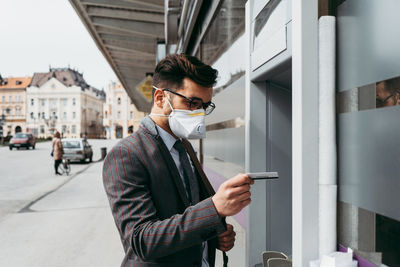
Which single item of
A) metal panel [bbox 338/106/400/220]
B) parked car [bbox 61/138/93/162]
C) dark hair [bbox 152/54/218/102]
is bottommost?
parked car [bbox 61/138/93/162]

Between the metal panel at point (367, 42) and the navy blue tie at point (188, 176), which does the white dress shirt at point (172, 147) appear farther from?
the metal panel at point (367, 42)

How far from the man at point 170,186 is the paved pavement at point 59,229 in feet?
5.74

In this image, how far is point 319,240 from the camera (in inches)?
49.3

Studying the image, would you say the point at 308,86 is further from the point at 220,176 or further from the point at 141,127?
the point at 220,176

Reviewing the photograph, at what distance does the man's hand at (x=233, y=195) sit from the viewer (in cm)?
116

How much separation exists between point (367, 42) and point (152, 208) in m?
0.91

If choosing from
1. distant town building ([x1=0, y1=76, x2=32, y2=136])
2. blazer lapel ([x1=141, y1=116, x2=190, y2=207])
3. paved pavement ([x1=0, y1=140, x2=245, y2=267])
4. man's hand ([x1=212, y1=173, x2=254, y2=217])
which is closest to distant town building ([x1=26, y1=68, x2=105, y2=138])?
distant town building ([x1=0, y1=76, x2=32, y2=136])

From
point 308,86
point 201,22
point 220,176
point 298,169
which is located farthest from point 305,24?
point 201,22

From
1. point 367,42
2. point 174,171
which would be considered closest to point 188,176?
point 174,171

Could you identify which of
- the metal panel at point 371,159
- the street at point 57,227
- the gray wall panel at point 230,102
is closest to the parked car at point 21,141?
the street at point 57,227

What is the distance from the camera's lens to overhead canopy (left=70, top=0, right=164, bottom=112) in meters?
8.10

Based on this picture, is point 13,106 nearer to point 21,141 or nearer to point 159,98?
point 21,141

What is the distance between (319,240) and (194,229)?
444 millimetres

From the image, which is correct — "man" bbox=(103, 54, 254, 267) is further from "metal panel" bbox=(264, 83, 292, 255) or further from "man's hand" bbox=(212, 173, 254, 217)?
"metal panel" bbox=(264, 83, 292, 255)
